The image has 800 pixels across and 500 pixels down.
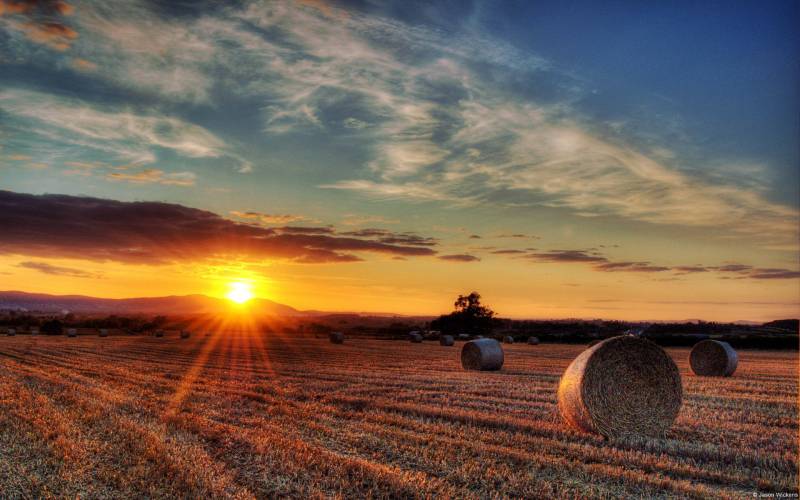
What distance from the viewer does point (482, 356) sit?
23.4m

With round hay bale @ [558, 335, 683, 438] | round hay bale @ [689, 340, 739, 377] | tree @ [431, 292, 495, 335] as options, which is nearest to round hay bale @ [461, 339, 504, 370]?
round hay bale @ [689, 340, 739, 377]

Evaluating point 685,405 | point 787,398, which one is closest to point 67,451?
point 685,405

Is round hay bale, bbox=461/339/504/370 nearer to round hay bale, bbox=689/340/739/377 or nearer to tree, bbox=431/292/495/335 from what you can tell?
round hay bale, bbox=689/340/739/377

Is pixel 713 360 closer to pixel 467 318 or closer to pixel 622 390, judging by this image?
pixel 622 390

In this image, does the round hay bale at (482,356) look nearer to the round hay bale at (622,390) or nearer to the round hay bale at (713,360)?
the round hay bale at (713,360)

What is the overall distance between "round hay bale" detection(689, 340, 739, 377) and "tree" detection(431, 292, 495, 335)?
5401 cm

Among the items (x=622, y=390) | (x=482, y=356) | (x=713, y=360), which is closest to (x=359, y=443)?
(x=622, y=390)

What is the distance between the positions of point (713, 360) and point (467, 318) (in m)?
58.1

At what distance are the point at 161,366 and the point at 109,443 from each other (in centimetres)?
1394

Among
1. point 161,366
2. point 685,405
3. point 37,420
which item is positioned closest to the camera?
point 37,420

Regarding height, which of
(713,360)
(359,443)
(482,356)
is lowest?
(359,443)

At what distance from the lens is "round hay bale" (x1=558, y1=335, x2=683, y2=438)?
Answer: 1136cm

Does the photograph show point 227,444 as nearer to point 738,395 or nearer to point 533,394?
point 533,394

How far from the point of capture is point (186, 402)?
13188 mm
